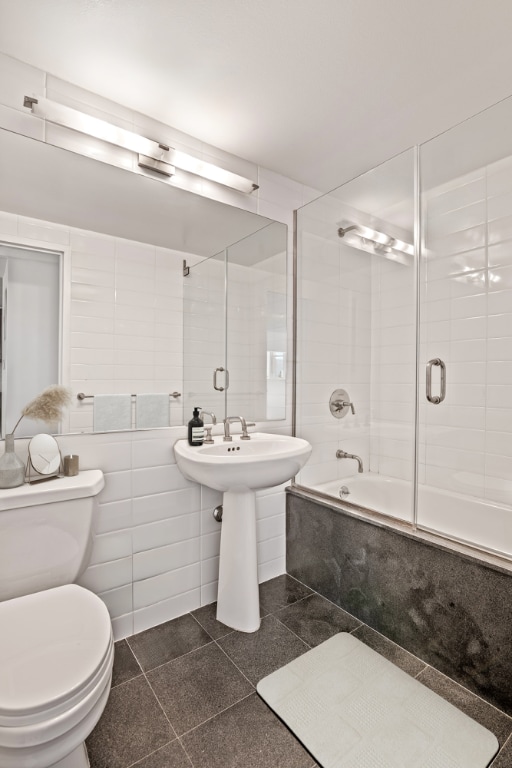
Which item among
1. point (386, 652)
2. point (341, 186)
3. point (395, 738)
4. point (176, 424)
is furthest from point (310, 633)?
point (341, 186)

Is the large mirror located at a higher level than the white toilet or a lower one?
higher

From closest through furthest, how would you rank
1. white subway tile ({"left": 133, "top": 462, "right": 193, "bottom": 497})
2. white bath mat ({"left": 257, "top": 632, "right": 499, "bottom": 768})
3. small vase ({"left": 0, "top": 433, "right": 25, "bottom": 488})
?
white bath mat ({"left": 257, "top": 632, "right": 499, "bottom": 768}) < small vase ({"left": 0, "top": 433, "right": 25, "bottom": 488}) < white subway tile ({"left": 133, "top": 462, "right": 193, "bottom": 497})

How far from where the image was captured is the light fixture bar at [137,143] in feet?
4.69

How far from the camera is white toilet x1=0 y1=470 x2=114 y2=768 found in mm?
825

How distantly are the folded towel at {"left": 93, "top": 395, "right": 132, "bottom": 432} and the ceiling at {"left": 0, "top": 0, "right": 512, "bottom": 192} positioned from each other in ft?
4.14

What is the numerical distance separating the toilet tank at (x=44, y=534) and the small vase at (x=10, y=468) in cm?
2

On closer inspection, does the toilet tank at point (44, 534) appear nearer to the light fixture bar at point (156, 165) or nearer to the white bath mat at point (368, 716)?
the white bath mat at point (368, 716)

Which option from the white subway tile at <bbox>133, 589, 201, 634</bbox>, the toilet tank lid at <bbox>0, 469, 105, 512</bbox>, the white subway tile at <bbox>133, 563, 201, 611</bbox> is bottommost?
the white subway tile at <bbox>133, 589, 201, 634</bbox>

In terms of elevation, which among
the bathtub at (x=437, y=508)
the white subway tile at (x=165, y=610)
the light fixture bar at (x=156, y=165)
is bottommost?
the white subway tile at (x=165, y=610)

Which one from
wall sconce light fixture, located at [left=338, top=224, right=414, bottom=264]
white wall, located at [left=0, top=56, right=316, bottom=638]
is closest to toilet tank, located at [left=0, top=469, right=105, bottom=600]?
white wall, located at [left=0, top=56, right=316, bottom=638]

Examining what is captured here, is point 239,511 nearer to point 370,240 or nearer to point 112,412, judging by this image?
point 112,412

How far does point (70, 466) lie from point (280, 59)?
1727 mm

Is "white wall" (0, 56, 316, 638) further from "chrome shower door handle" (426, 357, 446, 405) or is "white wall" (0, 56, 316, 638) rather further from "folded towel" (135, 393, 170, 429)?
"chrome shower door handle" (426, 357, 446, 405)

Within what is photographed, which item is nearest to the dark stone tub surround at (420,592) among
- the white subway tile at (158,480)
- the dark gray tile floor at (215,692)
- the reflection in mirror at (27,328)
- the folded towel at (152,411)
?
the dark gray tile floor at (215,692)
